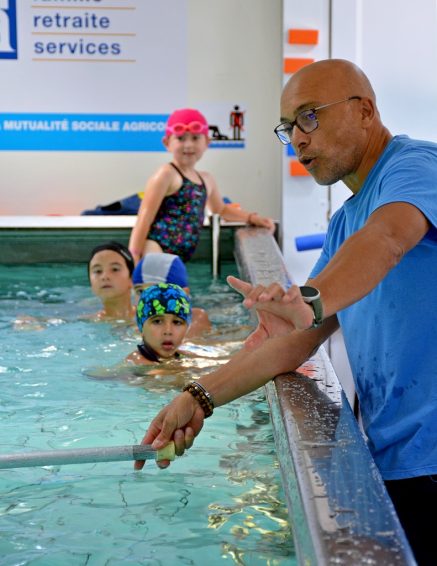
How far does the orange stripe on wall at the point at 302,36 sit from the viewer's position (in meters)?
7.82

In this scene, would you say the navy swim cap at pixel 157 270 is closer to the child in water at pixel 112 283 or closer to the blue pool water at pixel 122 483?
the child in water at pixel 112 283

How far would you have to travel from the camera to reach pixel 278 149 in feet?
29.0

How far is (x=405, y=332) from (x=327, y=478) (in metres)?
0.40

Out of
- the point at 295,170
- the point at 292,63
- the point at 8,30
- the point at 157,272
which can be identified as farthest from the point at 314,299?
the point at 8,30

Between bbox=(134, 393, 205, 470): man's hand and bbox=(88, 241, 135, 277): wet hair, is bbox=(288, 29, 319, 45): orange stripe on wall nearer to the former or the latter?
bbox=(88, 241, 135, 277): wet hair

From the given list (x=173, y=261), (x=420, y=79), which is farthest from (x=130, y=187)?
(x=173, y=261)

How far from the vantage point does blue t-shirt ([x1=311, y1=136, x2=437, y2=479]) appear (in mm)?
1982

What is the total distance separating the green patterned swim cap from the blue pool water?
0.29 metres

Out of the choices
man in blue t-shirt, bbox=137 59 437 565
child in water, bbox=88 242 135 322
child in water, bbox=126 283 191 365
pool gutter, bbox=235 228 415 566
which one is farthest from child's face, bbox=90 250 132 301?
man in blue t-shirt, bbox=137 59 437 565

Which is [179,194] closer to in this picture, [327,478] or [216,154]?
[216,154]

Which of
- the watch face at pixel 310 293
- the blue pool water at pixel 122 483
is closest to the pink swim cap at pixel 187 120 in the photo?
the blue pool water at pixel 122 483

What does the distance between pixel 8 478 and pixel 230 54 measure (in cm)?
654

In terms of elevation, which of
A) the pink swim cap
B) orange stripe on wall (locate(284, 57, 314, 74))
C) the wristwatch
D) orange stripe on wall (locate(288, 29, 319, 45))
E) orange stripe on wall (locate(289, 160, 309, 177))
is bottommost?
orange stripe on wall (locate(289, 160, 309, 177))

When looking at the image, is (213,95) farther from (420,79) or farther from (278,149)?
(420,79)
